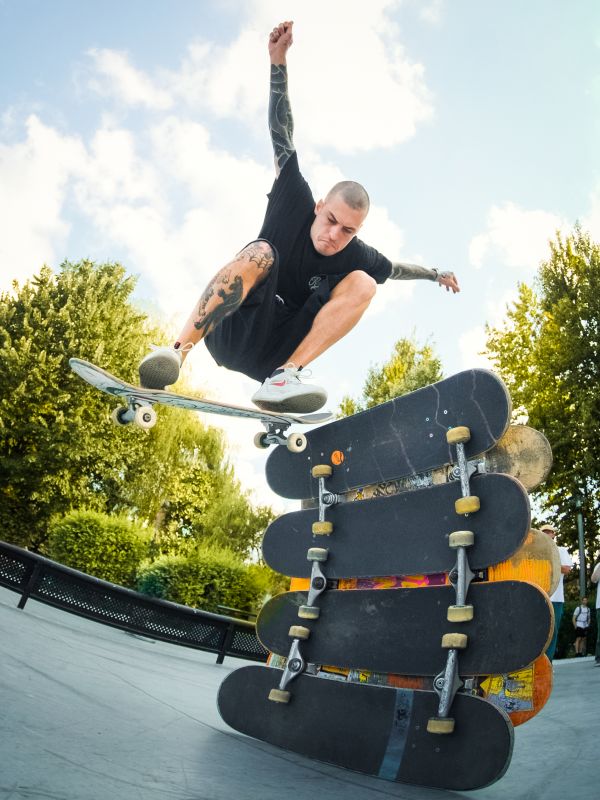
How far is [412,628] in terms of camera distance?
8.77 feet

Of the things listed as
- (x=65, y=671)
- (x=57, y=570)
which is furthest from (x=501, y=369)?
(x=65, y=671)

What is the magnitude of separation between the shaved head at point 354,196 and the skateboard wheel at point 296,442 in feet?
4.17

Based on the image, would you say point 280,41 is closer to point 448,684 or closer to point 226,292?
point 226,292

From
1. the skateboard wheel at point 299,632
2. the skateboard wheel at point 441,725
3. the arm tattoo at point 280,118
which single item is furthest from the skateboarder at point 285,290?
the skateboard wheel at point 441,725

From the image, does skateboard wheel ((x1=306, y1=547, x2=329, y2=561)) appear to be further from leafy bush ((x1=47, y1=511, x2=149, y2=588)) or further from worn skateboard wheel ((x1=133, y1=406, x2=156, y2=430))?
leafy bush ((x1=47, y1=511, x2=149, y2=588))

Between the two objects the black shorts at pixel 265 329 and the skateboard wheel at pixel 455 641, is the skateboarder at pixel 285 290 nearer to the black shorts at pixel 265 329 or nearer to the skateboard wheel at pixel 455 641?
the black shorts at pixel 265 329

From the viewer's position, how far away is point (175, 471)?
20.1 metres

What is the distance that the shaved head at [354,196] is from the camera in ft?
10.9

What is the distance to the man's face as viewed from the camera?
11.0 feet

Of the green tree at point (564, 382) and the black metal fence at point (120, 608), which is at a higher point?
the green tree at point (564, 382)

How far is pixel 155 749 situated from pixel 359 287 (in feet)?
8.39

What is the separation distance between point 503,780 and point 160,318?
56.1ft

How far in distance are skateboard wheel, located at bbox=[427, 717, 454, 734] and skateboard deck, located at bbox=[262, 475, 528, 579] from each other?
57 centimetres

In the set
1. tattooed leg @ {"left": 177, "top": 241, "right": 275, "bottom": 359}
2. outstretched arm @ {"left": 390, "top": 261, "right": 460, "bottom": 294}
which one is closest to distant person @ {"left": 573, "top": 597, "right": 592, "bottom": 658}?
outstretched arm @ {"left": 390, "top": 261, "right": 460, "bottom": 294}
